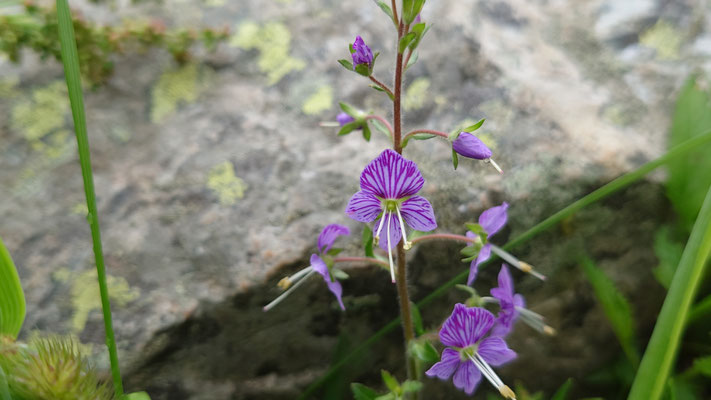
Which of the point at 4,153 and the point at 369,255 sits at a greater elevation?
the point at 4,153

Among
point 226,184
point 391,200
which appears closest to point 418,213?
point 391,200

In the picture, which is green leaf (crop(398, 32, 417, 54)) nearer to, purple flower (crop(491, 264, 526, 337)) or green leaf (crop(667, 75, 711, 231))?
purple flower (crop(491, 264, 526, 337))

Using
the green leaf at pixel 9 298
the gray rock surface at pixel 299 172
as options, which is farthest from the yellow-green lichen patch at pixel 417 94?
the green leaf at pixel 9 298

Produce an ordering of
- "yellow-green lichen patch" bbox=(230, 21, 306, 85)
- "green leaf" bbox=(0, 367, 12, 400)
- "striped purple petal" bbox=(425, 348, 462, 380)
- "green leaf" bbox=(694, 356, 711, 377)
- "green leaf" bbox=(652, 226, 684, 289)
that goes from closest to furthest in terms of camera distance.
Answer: "green leaf" bbox=(0, 367, 12, 400) < "striped purple petal" bbox=(425, 348, 462, 380) < "green leaf" bbox=(694, 356, 711, 377) < "green leaf" bbox=(652, 226, 684, 289) < "yellow-green lichen patch" bbox=(230, 21, 306, 85)

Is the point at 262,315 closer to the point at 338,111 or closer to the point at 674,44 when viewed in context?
the point at 338,111

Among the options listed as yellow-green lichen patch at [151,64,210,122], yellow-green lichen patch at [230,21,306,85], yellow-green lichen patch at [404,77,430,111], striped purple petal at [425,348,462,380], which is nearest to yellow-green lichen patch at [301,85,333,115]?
yellow-green lichen patch at [230,21,306,85]

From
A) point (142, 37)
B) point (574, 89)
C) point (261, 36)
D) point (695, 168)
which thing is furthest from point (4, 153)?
point (695, 168)
